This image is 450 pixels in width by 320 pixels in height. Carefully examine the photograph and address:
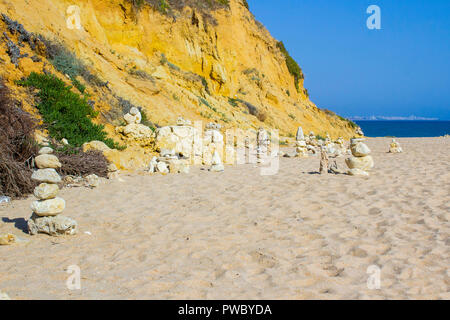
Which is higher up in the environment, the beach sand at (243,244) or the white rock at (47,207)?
the white rock at (47,207)

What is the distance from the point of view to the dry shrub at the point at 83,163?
832cm

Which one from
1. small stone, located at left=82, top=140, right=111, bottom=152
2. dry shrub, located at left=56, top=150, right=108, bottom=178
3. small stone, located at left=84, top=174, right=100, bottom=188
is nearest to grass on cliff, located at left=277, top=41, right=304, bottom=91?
small stone, located at left=82, top=140, right=111, bottom=152

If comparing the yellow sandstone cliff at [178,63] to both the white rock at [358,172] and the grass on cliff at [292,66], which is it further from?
the white rock at [358,172]

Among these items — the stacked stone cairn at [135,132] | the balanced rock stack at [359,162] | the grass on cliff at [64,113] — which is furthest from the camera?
the stacked stone cairn at [135,132]

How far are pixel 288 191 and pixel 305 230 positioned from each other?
2361 mm

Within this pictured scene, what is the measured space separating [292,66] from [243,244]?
105ft

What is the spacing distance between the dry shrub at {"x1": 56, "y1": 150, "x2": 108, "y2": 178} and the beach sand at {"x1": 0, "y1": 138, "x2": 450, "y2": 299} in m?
1.14

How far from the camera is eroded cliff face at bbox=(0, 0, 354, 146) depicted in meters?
13.4

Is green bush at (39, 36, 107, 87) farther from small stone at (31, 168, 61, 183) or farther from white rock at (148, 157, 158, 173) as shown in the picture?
small stone at (31, 168, 61, 183)

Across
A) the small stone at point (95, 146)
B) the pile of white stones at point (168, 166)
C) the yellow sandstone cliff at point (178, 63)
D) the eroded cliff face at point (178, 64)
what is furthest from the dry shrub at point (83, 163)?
the eroded cliff face at point (178, 64)

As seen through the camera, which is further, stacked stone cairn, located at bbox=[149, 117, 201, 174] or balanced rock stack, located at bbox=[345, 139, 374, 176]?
stacked stone cairn, located at bbox=[149, 117, 201, 174]

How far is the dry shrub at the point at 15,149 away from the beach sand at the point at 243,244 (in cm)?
41

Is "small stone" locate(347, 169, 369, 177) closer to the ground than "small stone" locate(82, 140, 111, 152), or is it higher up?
closer to the ground
